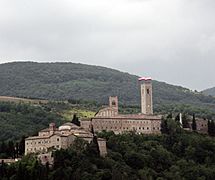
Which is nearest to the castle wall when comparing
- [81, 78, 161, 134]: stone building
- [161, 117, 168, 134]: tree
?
[81, 78, 161, 134]: stone building

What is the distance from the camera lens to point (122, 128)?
422 feet

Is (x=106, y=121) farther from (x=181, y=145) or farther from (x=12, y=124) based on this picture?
(x=12, y=124)

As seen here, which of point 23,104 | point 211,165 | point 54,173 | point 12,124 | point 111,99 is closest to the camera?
point 54,173

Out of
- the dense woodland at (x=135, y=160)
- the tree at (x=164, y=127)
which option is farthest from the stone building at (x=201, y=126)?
the tree at (x=164, y=127)

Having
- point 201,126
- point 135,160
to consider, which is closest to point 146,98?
point 201,126

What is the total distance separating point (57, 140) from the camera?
4328 inches

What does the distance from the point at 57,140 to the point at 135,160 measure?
1208cm

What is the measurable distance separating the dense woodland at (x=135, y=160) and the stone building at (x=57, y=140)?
1.42 meters

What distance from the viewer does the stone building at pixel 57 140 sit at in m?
110

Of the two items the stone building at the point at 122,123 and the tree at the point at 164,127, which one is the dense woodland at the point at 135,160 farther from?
the stone building at the point at 122,123

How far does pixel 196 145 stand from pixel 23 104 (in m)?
63.2

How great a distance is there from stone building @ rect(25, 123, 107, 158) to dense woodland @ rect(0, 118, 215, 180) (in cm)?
142

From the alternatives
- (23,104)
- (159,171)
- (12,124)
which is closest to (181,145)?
(159,171)

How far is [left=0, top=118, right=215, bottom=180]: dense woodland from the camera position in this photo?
102 metres
